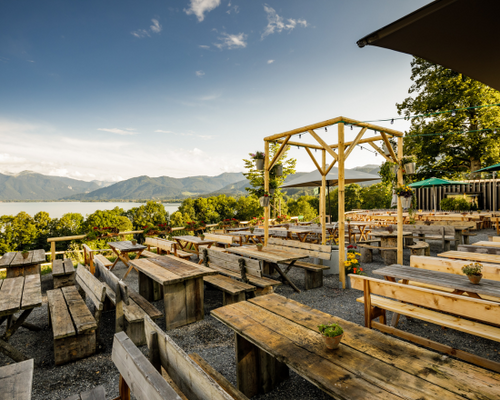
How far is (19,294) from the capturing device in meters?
2.95

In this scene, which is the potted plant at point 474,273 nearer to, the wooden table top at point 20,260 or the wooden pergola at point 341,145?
the wooden pergola at point 341,145

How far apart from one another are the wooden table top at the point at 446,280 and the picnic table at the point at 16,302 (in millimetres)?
3849

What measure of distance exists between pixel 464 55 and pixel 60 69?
61.2 ft

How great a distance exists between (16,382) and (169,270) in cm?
247

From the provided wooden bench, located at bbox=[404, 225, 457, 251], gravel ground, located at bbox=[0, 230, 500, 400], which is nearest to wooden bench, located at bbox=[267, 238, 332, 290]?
gravel ground, located at bbox=[0, 230, 500, 400]

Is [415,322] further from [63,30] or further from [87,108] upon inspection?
[87,108]

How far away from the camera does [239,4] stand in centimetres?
901

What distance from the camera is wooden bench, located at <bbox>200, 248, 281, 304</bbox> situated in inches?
148

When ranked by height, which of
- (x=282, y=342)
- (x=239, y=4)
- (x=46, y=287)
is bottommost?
(x=46, y=287)

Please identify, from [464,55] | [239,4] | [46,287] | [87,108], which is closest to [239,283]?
[464,55]

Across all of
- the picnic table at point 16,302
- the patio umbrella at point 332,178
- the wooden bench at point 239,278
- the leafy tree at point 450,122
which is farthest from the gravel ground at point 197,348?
the leafy tree at point 450,122

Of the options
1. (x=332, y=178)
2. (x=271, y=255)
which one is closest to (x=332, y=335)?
(x=271, y=255)

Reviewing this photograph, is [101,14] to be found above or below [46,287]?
above

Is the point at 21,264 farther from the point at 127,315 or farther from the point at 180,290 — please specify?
the point at 180,290
